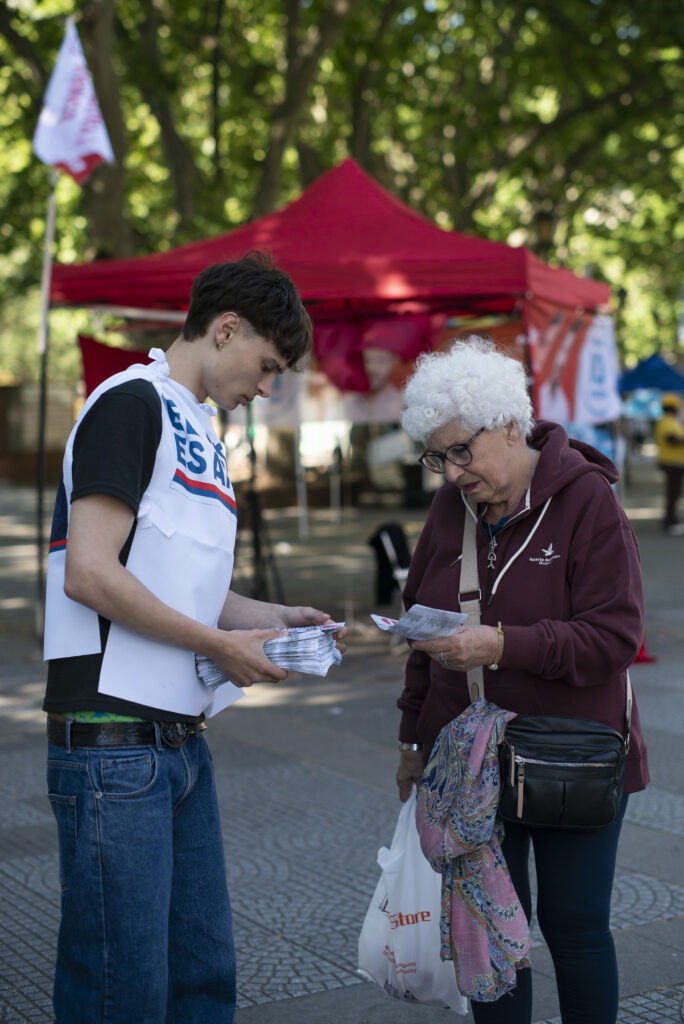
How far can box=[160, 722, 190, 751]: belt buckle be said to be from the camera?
7.49 feet

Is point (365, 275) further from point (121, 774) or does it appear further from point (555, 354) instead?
point (121, 774)

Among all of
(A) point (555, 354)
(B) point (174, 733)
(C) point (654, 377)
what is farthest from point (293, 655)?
(C) point (654, 377)

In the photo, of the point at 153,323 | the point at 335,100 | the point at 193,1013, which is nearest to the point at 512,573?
the point at 193,1013

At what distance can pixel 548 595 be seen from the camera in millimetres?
2607

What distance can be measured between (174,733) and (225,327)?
765 mm

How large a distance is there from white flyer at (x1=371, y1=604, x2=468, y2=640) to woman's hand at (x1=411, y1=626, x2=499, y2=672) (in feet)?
0.08

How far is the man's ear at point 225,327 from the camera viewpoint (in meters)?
2.32

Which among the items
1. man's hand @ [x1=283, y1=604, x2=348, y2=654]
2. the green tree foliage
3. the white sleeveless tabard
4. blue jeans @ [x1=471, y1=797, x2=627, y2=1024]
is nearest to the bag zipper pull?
blue jeans @ [x1=471, y1=797, x2=627, y2=1024]

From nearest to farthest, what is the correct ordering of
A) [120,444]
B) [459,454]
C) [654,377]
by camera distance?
[120,444] → [459,454] → [654,377]

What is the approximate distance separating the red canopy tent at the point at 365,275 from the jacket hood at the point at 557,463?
4.92m

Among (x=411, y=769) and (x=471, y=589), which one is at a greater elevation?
(x=471, y=589)

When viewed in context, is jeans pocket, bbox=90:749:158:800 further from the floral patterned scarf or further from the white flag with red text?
the white flag with red text

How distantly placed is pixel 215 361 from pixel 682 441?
1464cm

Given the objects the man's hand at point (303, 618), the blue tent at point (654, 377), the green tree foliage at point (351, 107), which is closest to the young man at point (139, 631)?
the man's hand at point (303, 618)
